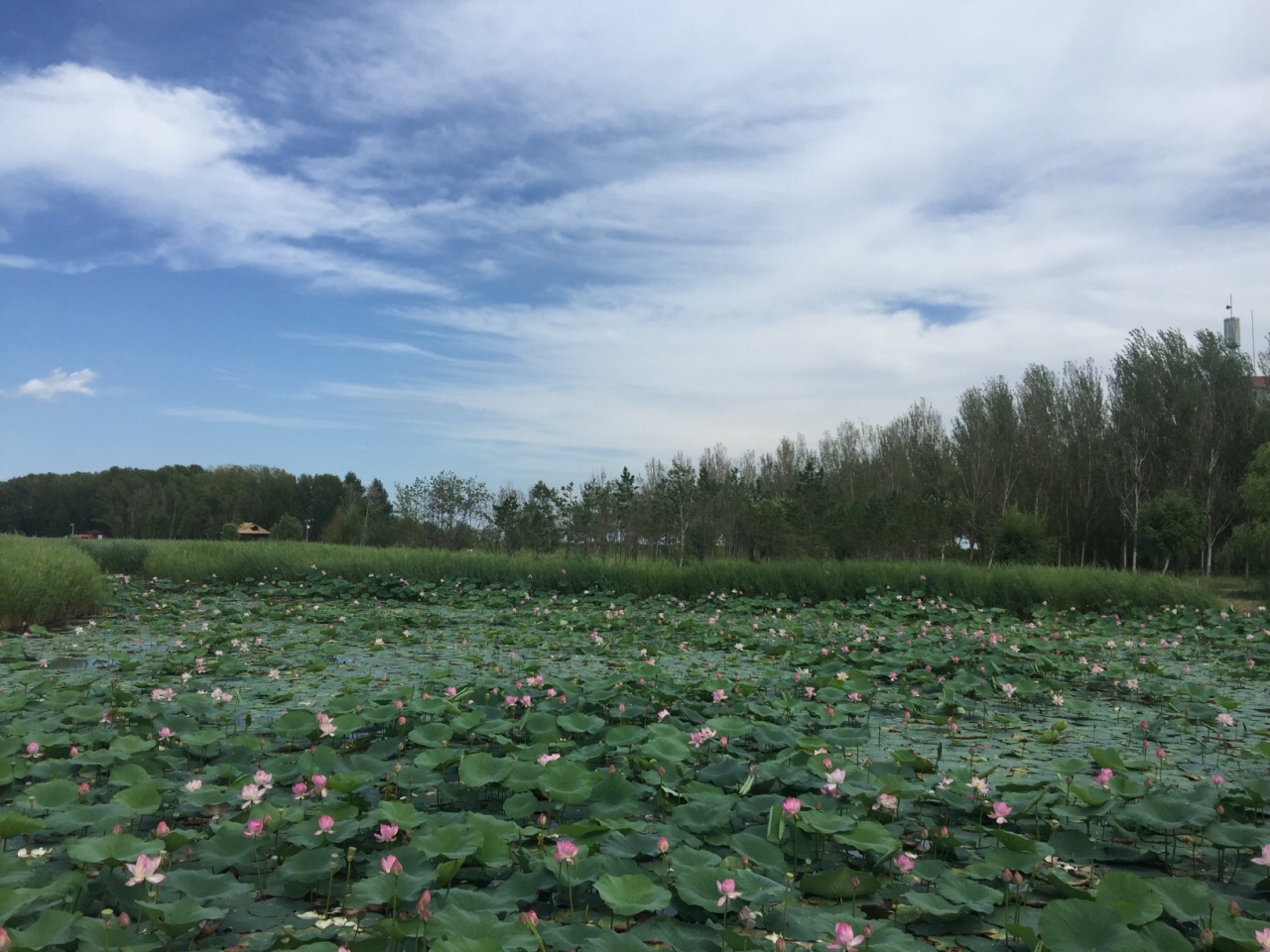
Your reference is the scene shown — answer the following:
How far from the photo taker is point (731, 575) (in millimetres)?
11711

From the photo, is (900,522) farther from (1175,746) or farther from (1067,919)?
(1067,919)

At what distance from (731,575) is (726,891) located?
398 inches

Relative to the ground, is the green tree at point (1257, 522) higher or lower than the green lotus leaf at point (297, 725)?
higher

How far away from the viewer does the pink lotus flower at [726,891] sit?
1.70m

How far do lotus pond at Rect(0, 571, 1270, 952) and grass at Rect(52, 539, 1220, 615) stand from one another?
5551 millimetres

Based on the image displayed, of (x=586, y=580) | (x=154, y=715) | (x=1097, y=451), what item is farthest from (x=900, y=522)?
(x=154, y=715)

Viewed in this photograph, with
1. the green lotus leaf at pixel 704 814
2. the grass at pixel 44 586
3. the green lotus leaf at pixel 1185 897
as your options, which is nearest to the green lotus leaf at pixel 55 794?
the green lotus leaf at pixel 704 814

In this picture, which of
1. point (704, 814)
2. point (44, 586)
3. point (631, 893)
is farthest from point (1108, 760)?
point (44, 586)

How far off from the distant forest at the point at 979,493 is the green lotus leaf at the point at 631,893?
16227 millimetres

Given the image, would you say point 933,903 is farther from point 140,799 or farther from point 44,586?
point 44,586

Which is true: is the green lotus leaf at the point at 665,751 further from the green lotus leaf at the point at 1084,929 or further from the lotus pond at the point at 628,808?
the green lotus leaf at the point at 1084,929

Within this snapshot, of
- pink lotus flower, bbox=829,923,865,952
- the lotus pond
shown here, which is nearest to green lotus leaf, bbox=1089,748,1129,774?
the lotus pond

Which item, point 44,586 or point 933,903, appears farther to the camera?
point 44,586

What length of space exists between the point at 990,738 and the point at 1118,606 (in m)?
8.04
